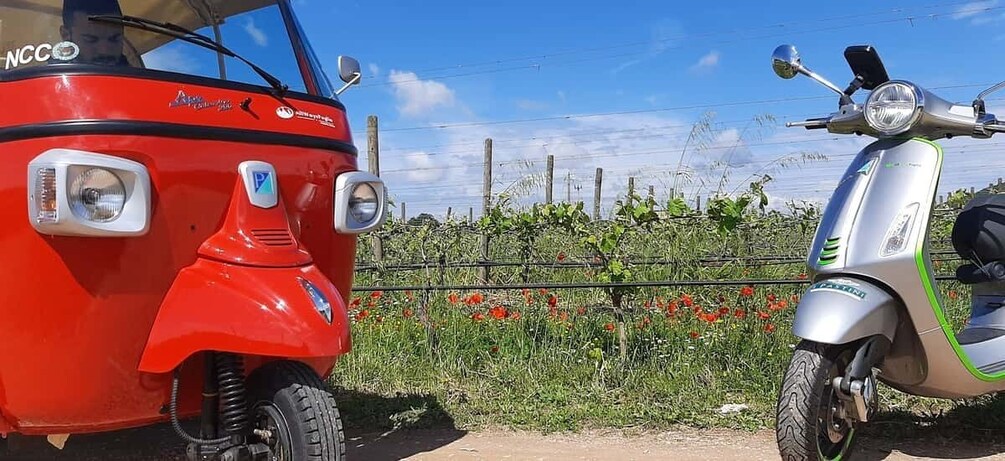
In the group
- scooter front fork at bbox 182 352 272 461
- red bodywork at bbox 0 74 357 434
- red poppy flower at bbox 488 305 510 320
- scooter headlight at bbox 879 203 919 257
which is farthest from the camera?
red poppy flower at bbox 488 305 510 320

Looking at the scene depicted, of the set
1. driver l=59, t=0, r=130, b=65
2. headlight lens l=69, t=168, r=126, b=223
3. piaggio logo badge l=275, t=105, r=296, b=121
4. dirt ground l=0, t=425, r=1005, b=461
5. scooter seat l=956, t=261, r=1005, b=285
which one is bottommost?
dirt ground l=0, t=425, r=1005, b=461

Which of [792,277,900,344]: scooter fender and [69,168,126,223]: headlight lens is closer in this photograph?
[69,168,126,223]: headlight lens

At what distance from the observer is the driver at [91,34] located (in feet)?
9.24

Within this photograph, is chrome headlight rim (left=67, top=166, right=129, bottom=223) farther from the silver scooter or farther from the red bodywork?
the silver scooter

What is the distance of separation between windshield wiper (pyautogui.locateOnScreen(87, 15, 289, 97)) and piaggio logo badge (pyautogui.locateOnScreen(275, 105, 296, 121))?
0.06m

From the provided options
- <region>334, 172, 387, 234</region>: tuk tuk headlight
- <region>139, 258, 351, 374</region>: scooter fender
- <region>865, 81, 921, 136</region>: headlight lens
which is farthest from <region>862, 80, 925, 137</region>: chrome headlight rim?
<region>139, 258, 351, 374</region>: scooter fender

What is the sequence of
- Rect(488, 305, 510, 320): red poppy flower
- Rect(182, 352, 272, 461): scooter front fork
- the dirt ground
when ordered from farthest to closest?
Rect(488, 305, 510, 320): red poppy flower
the dirt ground
Rect(182, 352, 272, 461): scooter front fork

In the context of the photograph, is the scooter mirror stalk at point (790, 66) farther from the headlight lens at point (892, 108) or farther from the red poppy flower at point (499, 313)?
the red poppy flower at point (499, 313)

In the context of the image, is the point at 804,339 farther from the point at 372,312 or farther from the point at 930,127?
the point at 372,312

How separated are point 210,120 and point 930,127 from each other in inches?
104

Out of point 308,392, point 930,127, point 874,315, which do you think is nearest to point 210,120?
point 308,392

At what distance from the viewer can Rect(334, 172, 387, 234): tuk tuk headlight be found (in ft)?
10.6

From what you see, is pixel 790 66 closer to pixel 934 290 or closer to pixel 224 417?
pixel 934 290

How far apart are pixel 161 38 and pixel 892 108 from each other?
2740mm
